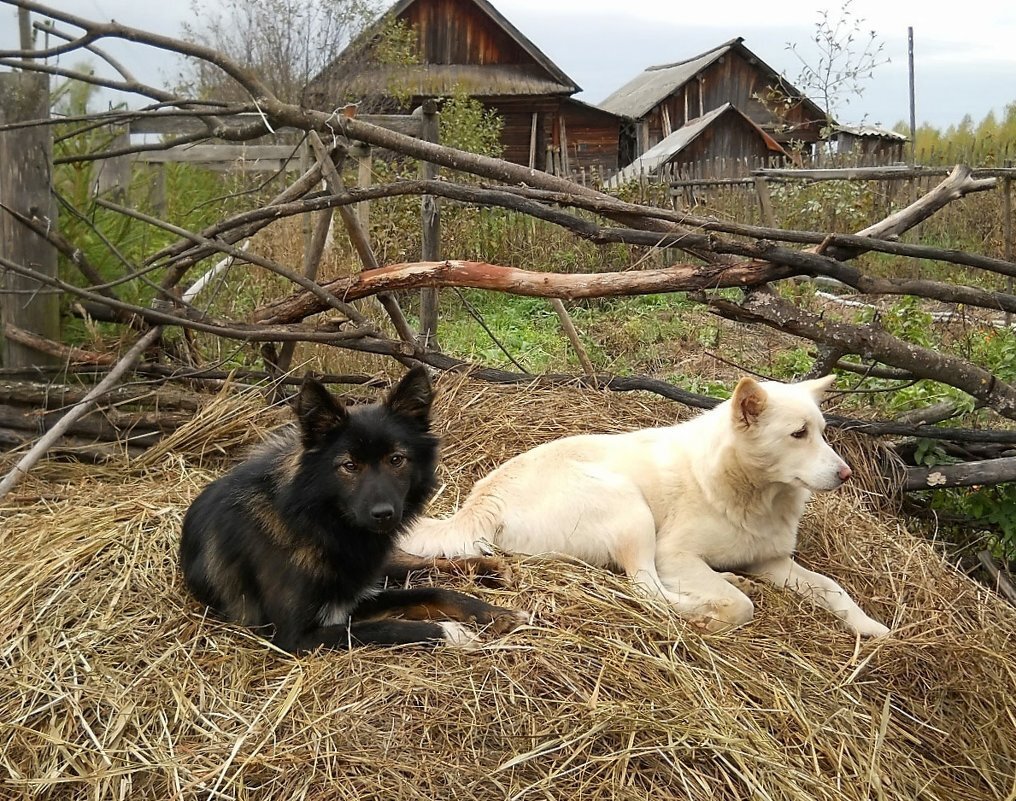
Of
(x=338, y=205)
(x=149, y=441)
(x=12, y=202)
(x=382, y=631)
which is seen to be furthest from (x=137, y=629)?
(x=12, y=202)

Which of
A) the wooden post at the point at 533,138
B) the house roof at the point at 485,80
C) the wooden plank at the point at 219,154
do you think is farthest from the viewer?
the wooden post at the point at 533,138

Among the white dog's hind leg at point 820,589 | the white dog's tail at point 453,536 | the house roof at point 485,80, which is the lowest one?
the white dog's hind leg at point 820,589

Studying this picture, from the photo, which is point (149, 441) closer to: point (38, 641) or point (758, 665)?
point (38, 641)

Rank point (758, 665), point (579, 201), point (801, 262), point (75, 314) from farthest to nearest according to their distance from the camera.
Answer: point (75, 314) → point (579, 201) → point (801, 262) → point (758, 665)

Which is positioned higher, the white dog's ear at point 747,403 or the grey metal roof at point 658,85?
the grey metal roof at point 658,85

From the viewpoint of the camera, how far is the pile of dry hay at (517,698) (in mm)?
2941

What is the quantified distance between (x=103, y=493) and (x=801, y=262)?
12.6ft

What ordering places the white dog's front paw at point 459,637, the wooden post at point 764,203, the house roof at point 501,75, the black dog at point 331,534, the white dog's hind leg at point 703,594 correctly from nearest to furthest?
1. the white dog's front paw at point 459,637
2. the black dog at point 331,534
3. the white dog's hind leg at point 703,594
4. the wooden post at point 764,203
5. the house roof at point 501,75

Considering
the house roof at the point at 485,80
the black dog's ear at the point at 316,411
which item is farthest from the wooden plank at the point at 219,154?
the house roof at the point at 485,80

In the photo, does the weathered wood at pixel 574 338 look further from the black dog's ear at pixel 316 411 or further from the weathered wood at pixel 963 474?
the black dog's ear at pixel 316 411

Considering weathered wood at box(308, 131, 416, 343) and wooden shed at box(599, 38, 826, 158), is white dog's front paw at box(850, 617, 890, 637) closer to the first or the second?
weathered wood at box(308, 131, 416, 343)

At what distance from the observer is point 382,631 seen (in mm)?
3562

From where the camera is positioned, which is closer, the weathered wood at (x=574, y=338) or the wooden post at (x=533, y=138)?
the weathered wood at (x=574, y=338)

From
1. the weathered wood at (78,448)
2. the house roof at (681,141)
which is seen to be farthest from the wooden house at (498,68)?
the weathered wood at (78,448)
